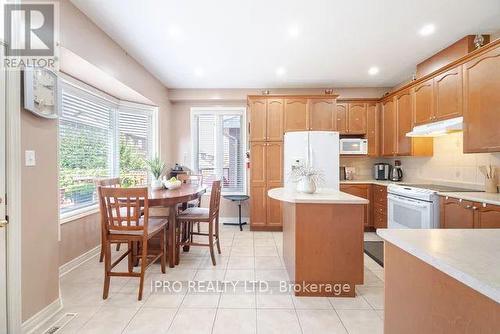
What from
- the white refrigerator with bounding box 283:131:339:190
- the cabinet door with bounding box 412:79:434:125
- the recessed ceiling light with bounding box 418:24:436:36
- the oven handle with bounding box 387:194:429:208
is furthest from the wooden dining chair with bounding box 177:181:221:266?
the cabinet door with bounding box 412:79:434:125

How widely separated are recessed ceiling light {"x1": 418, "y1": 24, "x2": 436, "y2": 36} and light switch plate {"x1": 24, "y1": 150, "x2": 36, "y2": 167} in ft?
12.8

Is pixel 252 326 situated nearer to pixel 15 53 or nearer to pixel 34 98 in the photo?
pixel 34 98

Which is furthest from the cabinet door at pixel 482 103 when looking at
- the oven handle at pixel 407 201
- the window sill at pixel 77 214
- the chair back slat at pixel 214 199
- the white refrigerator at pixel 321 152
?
the window sill at pixel 77 214

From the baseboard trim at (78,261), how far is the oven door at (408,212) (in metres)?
4.22

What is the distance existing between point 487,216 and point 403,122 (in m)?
2.03

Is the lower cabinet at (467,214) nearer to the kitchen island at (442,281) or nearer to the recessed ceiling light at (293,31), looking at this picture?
the kitchen island at (442,281)

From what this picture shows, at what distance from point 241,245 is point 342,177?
246cm

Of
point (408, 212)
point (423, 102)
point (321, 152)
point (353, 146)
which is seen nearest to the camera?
point (408, 212)

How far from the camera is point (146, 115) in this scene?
4258 millimetres

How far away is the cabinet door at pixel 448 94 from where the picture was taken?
280cm

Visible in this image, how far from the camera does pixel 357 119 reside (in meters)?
4.48

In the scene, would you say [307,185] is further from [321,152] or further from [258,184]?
[258,184]

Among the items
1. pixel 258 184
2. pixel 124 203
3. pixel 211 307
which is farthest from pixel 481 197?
pixel 124 203

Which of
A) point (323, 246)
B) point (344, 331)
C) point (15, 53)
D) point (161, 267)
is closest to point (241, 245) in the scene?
point (161, 267)
